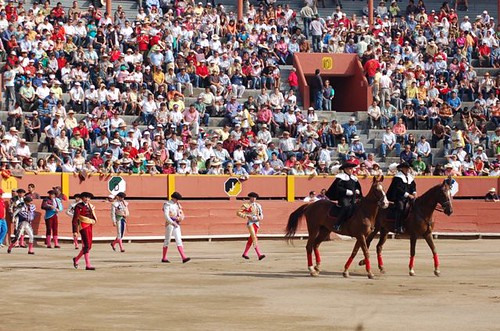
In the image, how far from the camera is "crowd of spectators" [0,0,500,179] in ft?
100

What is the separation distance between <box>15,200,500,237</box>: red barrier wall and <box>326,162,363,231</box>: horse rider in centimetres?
1033

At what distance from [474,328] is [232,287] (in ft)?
18.2

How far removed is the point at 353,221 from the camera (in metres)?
19.6

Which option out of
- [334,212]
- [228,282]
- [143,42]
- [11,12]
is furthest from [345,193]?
[11,12]

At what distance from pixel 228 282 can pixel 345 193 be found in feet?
8.60

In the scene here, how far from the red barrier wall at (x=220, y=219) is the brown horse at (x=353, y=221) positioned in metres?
9.40

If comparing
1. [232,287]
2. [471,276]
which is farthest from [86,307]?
[471,276]

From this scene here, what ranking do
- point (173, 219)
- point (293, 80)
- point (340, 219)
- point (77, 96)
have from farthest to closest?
point (293, 80), point (77, 96), point (173, 219), point (340, 219)

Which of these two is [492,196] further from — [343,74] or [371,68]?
[343,74]

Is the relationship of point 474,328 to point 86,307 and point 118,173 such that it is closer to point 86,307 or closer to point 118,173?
point 86,307

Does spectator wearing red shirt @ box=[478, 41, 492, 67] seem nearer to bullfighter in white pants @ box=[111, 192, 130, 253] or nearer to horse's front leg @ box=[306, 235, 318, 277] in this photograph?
bullfighter in white pants @ box=[111, 192, 130, 253]

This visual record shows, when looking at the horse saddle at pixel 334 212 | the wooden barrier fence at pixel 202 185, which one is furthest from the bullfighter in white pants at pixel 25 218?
the horse saddle at pixel 334 212

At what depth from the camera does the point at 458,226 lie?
32.9 metres

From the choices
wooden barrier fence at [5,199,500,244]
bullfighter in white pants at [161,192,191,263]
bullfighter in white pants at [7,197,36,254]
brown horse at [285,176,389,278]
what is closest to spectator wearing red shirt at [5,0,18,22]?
wooden barrier fence at [5,199,500,244]
